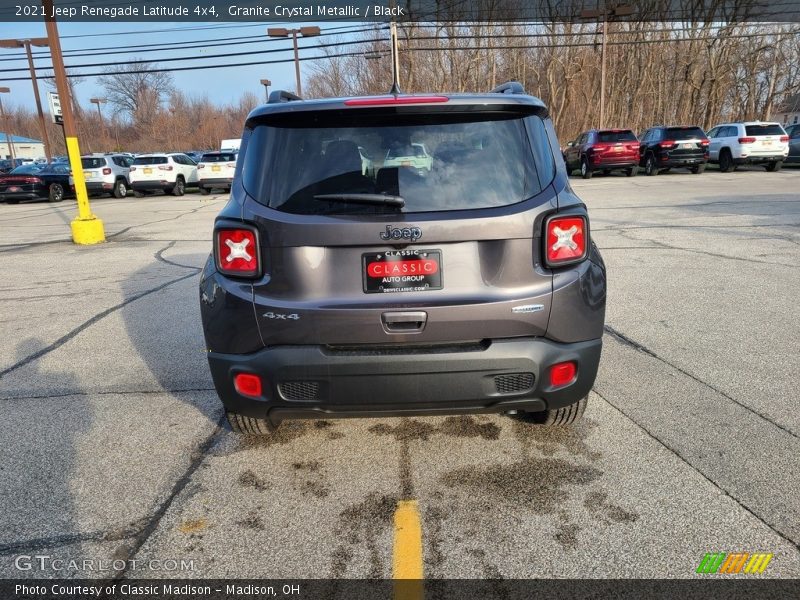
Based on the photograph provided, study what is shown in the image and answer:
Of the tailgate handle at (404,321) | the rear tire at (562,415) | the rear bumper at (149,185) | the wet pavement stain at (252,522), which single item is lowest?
the wet pavement stain at (252,522)

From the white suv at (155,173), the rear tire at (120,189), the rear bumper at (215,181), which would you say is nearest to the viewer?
the rear bumper at (215,181)

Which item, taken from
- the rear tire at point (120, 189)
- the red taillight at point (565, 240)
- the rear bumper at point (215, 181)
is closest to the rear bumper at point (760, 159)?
the rear bumper at point (215, 181)

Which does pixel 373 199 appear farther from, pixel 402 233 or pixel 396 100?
pixel 396 100

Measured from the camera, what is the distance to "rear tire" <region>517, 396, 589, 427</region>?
3057 millimetres

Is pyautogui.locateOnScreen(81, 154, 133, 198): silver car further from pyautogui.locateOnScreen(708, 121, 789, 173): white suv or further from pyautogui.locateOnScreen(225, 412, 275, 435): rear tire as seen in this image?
pyautogui.locateOnScreen(708, 121, 789, 173): white suv

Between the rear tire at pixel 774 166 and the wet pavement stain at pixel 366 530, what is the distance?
25282 millimetres

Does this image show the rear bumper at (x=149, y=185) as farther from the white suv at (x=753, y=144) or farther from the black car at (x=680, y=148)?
the white suv at (x=753, y=144)

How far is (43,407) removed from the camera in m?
3.76

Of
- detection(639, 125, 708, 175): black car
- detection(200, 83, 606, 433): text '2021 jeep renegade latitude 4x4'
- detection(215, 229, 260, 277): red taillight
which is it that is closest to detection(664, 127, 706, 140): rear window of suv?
detection(639, 125, 708, 175): black car

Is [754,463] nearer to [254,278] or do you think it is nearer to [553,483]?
[553,483]

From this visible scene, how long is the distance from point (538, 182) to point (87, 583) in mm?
2499

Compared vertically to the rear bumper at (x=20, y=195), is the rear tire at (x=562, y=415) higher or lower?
lower

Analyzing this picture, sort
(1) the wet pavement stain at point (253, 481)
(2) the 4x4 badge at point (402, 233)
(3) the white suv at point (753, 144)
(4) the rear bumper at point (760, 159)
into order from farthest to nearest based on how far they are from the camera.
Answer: (4) the rear bumper at point (760, 159) < (3) the white suv at point (753, 144) < (1) the wet pavement stain at point (253, 481) < (2) the 4x4 badge at point (402, 233)

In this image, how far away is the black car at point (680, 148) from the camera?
21.5 m
